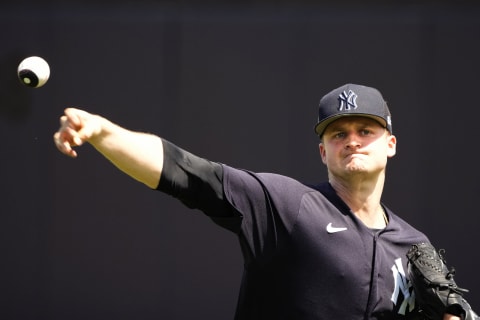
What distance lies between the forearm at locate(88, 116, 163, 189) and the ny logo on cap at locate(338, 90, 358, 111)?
63cm

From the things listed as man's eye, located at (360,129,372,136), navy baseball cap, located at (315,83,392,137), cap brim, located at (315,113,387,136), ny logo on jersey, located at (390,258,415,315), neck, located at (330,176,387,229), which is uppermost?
navy baseball cap, located at (315,83,392,137)

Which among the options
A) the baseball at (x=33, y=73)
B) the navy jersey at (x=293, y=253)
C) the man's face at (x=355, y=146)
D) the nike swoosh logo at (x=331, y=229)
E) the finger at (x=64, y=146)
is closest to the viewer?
the finger at (x=64, y=146)

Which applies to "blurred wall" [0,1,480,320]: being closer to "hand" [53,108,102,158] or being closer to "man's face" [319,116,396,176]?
"man's face" [319,116,396,176]

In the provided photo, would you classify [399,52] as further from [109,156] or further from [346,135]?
[109,156]

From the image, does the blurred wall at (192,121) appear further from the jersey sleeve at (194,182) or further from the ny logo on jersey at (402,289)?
the jersey sleeve at (194,182)

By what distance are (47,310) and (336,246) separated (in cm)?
296

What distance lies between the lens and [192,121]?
471 centimetres

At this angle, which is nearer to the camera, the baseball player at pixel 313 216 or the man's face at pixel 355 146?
the baseball player at pixel 313 216

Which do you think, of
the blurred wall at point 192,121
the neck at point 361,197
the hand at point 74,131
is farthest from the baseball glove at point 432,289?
the blurred wall at point 192,121

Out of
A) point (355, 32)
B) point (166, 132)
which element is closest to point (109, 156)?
point (166, 132)

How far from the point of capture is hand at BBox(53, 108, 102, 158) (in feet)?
5.29

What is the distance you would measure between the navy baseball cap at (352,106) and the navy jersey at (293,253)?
0.87 feet

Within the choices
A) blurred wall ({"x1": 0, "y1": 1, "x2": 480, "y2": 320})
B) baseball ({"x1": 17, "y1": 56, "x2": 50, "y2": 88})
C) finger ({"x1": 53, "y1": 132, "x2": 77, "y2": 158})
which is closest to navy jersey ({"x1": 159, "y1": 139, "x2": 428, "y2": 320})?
finger ({"x1": 53, "y1": 132, "x2": 77, "y2": 158})

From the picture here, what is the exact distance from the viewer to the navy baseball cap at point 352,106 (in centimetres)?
223
